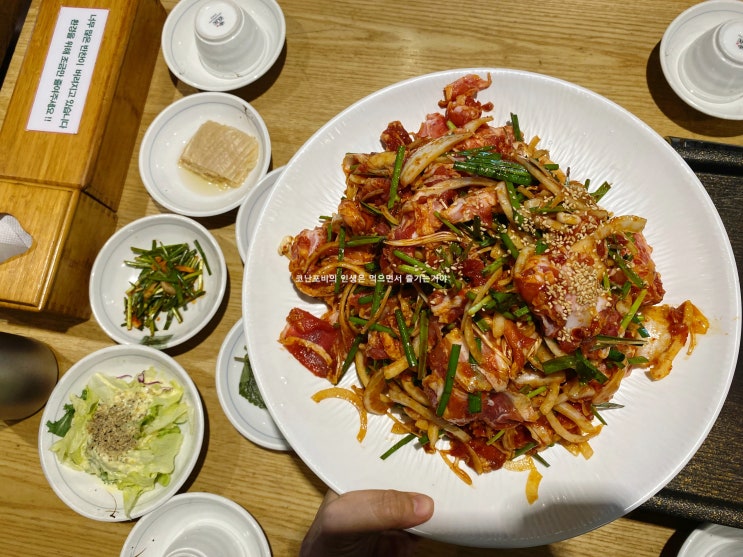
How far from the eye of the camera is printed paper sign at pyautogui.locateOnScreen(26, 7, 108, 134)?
3.05 m

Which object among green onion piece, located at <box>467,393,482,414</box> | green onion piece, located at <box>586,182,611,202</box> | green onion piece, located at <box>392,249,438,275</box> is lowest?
green onion piece, located at <box>467,393,482,414</box>

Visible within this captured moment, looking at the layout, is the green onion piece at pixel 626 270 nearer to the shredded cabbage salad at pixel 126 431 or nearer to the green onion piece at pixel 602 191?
the green onion piece at pixel 602 191

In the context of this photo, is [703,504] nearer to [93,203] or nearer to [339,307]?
[339,307]

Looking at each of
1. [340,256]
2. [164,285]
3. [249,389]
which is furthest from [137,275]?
[340,256]

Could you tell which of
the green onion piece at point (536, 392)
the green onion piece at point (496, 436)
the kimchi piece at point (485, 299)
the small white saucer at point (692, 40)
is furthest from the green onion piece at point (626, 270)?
the small white saucer at point (692, 40)

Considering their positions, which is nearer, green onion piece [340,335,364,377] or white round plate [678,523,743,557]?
green onion piece [340,335,364,377]

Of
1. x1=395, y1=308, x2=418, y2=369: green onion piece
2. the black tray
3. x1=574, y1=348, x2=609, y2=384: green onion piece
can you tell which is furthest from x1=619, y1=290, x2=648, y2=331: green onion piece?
the black tray

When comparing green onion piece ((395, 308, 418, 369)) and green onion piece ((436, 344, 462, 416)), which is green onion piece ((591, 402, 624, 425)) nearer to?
green onion piece ((436, 344, 462, 416))

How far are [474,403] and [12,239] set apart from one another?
2.82 m

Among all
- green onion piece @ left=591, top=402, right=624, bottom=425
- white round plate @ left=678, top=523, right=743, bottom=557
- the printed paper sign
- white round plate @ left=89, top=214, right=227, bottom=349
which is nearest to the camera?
green onion piece @ left=591, top=402, right=624, bottom=425

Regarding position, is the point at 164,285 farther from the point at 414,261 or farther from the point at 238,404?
the point at 414,261

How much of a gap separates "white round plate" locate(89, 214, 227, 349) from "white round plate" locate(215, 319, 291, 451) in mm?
207

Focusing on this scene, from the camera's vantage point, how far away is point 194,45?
346 cm

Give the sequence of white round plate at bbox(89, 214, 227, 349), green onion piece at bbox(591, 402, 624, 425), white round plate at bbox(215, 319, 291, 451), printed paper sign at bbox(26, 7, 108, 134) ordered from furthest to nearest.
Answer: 1. printed paper sign at bbox(26, 7, 108, 134)
2. white round plate at bbox(89, 214, 227, 349)
3. white round plate at bbox(215, 319, 291, 451)
4. green onion piece at bbox(591, 402, 624, 425)
